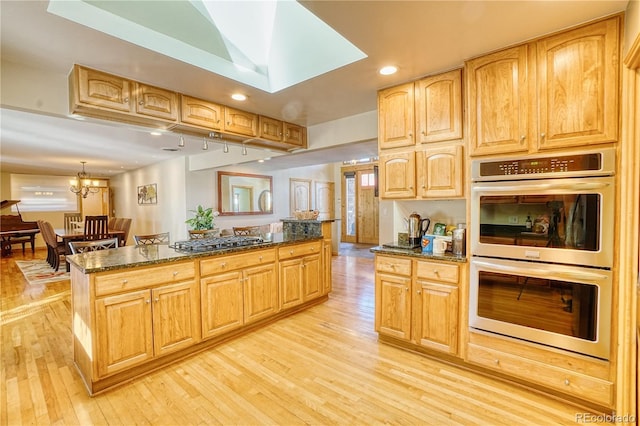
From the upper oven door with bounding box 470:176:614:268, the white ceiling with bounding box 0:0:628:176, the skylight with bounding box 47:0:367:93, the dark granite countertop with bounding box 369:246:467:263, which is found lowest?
the dark granite countertop with bounding box 369:246:467:263

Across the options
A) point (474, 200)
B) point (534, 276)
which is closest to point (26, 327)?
point (474, 200)

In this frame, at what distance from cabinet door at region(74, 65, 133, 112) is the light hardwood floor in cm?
214

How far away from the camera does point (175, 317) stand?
97.1 inches

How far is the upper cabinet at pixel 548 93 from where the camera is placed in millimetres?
1788

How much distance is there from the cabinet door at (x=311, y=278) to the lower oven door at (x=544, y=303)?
6.27 feet

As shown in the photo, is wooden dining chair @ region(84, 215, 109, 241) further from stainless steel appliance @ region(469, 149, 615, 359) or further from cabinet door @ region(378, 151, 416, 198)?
stainless steel appliance @ region(469, 149, 615, 359)

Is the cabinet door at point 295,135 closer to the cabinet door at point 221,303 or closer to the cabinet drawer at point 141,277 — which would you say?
the cabinet door at point 221,303

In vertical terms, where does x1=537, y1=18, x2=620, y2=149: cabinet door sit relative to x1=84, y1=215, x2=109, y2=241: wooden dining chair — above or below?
above

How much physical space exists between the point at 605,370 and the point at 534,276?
635 mm

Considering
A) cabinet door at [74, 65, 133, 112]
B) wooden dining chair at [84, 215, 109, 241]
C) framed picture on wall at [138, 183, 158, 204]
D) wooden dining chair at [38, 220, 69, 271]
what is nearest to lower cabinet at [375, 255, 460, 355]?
cabinet door at [74, 65, 133, 112]

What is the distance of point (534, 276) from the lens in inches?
79.2

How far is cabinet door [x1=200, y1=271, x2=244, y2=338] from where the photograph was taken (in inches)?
105

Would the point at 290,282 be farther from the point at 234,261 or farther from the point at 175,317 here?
the point at 175,317

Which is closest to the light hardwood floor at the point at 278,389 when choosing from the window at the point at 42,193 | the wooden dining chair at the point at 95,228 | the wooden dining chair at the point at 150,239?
the wooden dining chair at the point at 150,239
